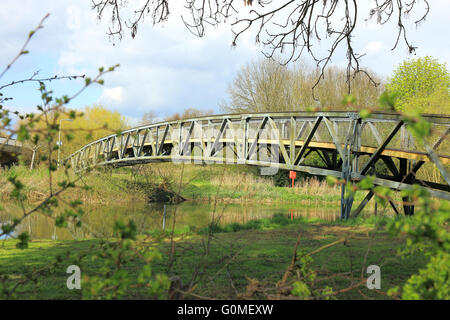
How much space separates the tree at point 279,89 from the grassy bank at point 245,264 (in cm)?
1968

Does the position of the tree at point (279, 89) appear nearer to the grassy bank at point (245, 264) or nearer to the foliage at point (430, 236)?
the grassy bank at point (245, 264)

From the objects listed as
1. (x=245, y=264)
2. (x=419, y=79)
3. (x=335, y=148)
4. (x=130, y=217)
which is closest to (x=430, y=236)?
(x=245, y=264)

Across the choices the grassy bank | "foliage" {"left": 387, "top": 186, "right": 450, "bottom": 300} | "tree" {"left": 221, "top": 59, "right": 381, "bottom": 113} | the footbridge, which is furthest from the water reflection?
"tree" {"left": 221, "top": 59, "right": 381, "bottom": 113}

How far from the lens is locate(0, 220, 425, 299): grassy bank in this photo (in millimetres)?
3627

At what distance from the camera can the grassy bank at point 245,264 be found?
11.9 ft

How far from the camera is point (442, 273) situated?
2.19 metres

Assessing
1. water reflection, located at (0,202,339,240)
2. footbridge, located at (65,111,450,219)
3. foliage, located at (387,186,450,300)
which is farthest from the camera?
water reflection, located at (0,202,339,240)

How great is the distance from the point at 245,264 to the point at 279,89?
73.8ft

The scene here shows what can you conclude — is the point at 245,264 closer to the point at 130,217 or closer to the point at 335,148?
the point at 335,148

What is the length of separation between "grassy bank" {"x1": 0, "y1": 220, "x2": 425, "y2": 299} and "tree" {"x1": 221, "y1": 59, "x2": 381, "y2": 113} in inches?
775

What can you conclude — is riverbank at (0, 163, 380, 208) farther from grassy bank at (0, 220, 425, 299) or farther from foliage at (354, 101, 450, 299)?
foliage at (354, 101, 450, 299)

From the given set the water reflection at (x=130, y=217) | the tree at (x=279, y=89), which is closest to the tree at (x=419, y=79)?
the tree at (x=279, y=89)

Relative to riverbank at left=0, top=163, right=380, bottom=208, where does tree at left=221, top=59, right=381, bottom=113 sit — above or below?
above
